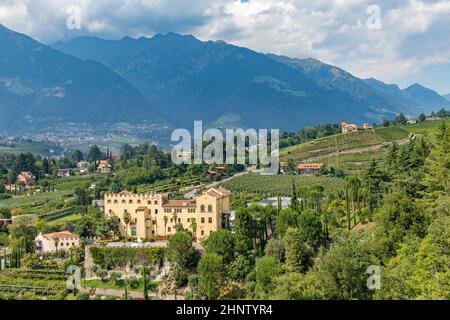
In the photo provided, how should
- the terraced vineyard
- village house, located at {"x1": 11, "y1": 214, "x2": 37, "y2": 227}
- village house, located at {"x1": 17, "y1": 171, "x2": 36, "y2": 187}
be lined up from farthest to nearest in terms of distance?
1. village house, located at {"x1": 17, "y1": 171, "x2": 36, "y2": 187}
2. village house, located at {"x1": 11, "y1": 214, "x2": 37, "y2": 227}
3. the terraced vineyard

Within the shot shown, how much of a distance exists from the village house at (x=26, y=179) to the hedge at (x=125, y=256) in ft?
218

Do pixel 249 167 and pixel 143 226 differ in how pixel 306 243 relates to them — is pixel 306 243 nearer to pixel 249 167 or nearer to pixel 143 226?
pixel 143 226

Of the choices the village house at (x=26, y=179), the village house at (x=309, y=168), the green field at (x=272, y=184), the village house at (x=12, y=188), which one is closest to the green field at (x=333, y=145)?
the village house at (x=309, y=168)

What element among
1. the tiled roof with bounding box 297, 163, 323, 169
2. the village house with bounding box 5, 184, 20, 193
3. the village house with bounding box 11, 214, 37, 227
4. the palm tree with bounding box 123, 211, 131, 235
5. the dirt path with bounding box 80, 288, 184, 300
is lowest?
the dirt path with bounding box 80, 288, 184, 300

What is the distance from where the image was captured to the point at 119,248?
39656 mm

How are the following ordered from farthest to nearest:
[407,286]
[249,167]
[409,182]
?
[249,167] → [409,182] → [407,286]

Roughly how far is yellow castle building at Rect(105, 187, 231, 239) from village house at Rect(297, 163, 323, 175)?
140 ft

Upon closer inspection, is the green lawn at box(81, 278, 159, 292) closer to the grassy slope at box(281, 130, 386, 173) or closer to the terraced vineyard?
the terraced vineyard

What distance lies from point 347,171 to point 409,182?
44.5m

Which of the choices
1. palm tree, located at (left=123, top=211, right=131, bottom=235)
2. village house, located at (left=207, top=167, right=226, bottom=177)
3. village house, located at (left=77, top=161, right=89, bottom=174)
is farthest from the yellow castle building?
village house, located at (left=77, top=161, right=89, bottom=174)

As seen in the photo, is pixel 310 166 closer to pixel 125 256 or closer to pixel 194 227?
pixel 194 227

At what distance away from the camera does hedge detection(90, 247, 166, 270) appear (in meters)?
38.5
